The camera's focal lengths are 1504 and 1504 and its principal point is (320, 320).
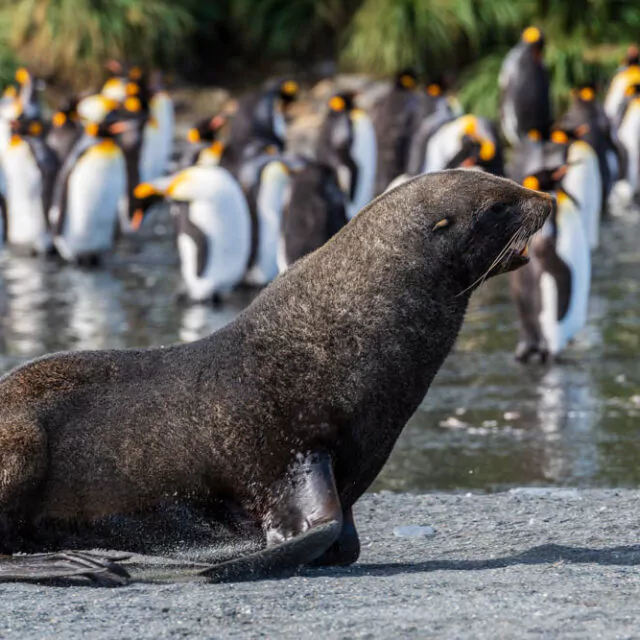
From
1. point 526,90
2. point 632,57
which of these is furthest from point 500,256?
point 632,57

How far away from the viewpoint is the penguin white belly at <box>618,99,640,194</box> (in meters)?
20.4

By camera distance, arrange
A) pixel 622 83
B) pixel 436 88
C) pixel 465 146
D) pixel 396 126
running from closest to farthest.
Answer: pixel 465 146, pixel 396 126, pixel 436 88, pixel 622 83

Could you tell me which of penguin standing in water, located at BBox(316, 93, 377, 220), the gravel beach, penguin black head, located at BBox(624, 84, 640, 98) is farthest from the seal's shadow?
penguin black head, located at BBox(624, 84, 640, 98)

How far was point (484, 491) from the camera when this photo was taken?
7.25 metres

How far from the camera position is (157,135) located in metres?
23.0

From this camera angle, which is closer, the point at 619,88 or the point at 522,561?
the point at 522,561

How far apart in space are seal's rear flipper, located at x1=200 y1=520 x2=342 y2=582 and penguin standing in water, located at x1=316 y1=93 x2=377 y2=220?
586 inches

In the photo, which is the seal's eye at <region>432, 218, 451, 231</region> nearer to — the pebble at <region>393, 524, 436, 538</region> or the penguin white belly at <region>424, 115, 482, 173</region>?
the pebble at <region>393, 524, 436, 538</region>

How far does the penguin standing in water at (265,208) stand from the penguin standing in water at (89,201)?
168 cm

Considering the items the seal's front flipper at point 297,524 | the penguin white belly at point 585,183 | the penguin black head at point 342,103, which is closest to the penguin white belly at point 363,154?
the penguin black head at point 342,103

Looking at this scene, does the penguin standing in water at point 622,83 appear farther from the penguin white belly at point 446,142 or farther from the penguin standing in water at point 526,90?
the penguin white belly at point 446,142

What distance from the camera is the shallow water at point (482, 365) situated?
25.6 feet

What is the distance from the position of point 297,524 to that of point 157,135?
18.7 metres

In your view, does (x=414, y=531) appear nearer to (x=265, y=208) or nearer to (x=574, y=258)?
(x=574, y=258)
